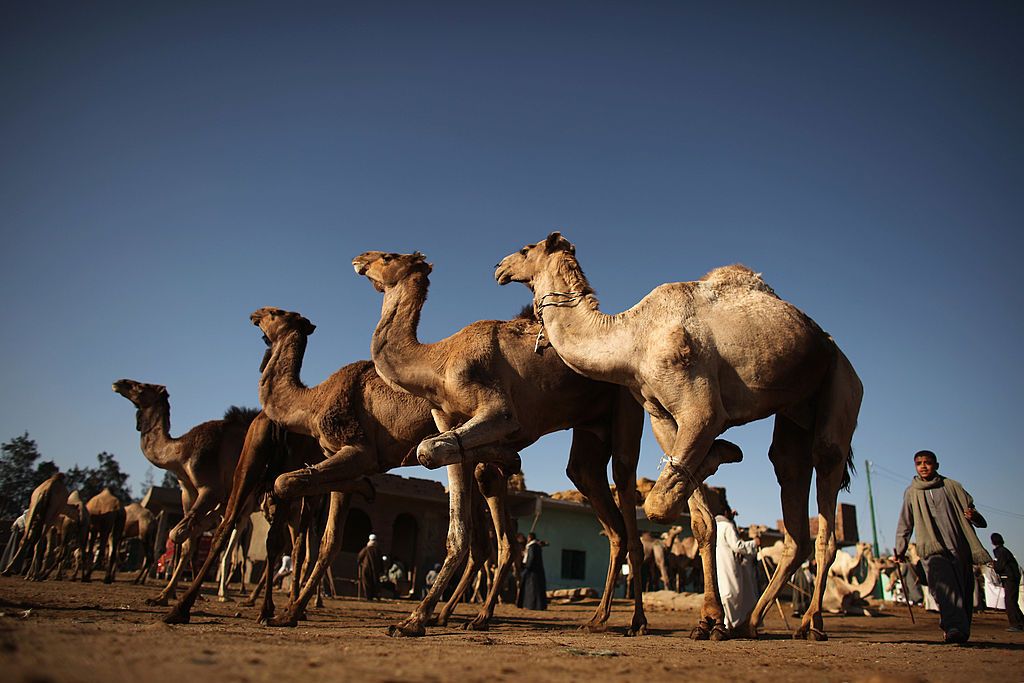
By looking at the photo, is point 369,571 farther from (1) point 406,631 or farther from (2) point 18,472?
(2) point 18,472

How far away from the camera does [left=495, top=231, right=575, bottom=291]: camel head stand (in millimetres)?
7371

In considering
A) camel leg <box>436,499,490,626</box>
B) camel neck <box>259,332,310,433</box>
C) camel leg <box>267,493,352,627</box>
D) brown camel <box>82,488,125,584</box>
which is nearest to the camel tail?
camel leg <box>436,499,490,626</box>

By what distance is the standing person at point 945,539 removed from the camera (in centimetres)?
662

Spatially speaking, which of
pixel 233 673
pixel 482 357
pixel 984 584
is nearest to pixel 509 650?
pixel 233 673

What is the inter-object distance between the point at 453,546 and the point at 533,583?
13727 millimetres

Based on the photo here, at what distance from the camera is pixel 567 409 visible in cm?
766

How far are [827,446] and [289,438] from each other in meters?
6.72

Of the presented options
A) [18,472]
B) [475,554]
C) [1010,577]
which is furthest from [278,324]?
[18,472]

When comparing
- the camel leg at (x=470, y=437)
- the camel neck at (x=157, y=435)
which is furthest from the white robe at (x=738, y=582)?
the camel neck at (x=157, y=435)

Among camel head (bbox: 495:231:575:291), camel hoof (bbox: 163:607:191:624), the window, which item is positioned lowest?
the window

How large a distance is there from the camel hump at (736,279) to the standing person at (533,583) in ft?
45.4

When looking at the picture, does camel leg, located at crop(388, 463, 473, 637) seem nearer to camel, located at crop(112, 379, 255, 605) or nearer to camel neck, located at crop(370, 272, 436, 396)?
camel neck, located at crop(370, 272, 436, 396)

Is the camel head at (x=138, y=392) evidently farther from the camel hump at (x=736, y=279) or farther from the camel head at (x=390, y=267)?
the camel hump at (x=736, y=279)

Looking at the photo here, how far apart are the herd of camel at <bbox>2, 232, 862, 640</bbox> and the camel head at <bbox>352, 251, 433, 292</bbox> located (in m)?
0.02
